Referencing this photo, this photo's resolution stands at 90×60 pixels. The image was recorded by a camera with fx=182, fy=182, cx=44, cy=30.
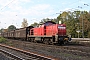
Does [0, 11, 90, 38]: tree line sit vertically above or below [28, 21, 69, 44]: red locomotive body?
above

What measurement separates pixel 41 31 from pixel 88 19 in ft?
171

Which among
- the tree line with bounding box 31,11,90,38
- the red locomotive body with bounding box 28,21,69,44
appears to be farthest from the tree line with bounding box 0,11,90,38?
the red locomotive body with bounding box 28,21,69,44

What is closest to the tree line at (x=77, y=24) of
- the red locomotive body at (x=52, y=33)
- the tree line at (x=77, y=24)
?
the tree line at (x=77, y=24)

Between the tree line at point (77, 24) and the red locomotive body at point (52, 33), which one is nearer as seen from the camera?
the red locomotive body at point (52, 33)

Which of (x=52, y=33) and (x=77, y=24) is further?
(x=77, y=24)

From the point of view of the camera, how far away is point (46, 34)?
1024 inches

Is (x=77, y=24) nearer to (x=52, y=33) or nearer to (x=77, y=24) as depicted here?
(x=77, y=24)

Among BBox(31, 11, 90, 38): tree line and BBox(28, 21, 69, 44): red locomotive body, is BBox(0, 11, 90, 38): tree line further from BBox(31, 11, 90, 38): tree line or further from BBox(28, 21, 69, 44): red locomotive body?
BBox(28, 21, 69, 44): red locomotive body

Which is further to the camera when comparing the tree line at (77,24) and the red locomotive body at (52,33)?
the tree line at (77,24)

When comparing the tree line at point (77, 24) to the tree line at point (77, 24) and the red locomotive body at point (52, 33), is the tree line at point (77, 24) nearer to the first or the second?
the tree line at point (77, 24)

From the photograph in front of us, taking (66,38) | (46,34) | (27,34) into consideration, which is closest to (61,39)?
(66,38)

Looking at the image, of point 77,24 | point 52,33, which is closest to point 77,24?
point 77,24

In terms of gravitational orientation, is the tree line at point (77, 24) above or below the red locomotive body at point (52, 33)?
above

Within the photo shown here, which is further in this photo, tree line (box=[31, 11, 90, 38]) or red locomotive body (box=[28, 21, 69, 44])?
tree line (box=[31, 11, 90, 38])
